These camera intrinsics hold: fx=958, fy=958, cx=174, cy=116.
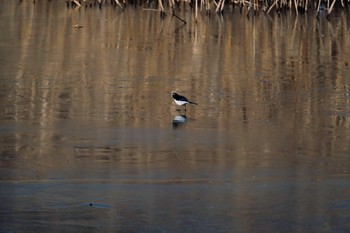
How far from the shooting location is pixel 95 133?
28.5 feet

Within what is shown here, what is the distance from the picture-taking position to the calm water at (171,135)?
20.2ft

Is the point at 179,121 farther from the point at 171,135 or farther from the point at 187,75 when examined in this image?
the point at 187,75

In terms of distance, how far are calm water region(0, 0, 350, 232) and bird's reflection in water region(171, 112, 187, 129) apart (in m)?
0.01

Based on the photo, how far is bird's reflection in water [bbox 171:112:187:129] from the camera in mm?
9188

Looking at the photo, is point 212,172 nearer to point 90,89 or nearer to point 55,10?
point 90,89

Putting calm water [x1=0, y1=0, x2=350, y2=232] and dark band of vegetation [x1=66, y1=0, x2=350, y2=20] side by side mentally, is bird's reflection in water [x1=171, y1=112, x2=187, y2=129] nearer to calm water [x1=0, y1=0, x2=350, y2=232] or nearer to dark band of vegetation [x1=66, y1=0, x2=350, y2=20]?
calm water [x1=0, y1=0, x2=350, y2=232]

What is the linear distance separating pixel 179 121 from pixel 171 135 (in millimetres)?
718

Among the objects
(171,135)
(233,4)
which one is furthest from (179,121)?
(233,4)

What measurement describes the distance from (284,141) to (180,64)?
532 cm

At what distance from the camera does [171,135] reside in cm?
870

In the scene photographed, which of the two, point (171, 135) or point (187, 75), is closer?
point (171, 135)

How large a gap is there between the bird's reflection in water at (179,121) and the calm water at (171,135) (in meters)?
0.01

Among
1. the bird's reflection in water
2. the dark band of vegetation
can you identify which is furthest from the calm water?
the dark band of vegetation

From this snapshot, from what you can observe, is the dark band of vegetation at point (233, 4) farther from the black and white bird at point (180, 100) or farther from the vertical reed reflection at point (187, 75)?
the black and white bird at point (180, 100)
